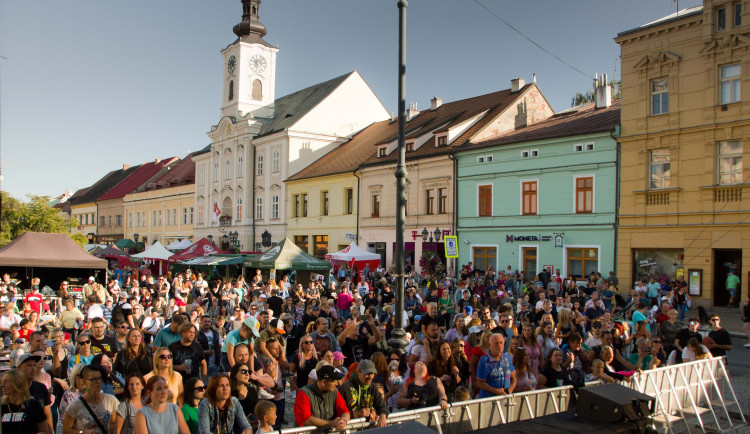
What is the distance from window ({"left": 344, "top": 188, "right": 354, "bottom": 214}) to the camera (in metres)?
39.8

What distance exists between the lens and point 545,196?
91.3ft

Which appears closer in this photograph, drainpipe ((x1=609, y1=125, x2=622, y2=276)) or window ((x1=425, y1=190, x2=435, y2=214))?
drainpipe ((x1=609, y1=125, x2=622, y2=276))

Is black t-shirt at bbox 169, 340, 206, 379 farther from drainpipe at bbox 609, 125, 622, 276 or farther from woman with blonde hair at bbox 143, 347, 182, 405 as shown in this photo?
drainpipe at bbox 609, 125, 622, 276

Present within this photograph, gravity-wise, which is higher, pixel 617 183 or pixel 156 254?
pixel 617 183

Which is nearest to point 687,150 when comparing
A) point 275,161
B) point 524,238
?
point 524,238

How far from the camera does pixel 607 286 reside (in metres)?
21.9

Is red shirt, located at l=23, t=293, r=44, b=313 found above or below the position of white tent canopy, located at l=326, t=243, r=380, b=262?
below

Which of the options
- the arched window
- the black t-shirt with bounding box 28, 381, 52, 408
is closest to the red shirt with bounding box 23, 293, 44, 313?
the black t-shirt with bounding box 28, 381, 52, 408

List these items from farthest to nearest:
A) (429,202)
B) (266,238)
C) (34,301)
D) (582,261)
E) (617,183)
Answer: (266,238) → (429,202) → (582,261) → (617,183) → (34,301)

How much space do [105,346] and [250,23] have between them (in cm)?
4682

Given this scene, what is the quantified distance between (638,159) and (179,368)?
70.5 ft

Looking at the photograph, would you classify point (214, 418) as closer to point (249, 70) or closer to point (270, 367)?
point (270, 367)

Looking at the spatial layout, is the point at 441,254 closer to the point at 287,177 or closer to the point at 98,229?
the point at 287,177

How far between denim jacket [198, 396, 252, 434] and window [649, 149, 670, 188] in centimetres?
2201
